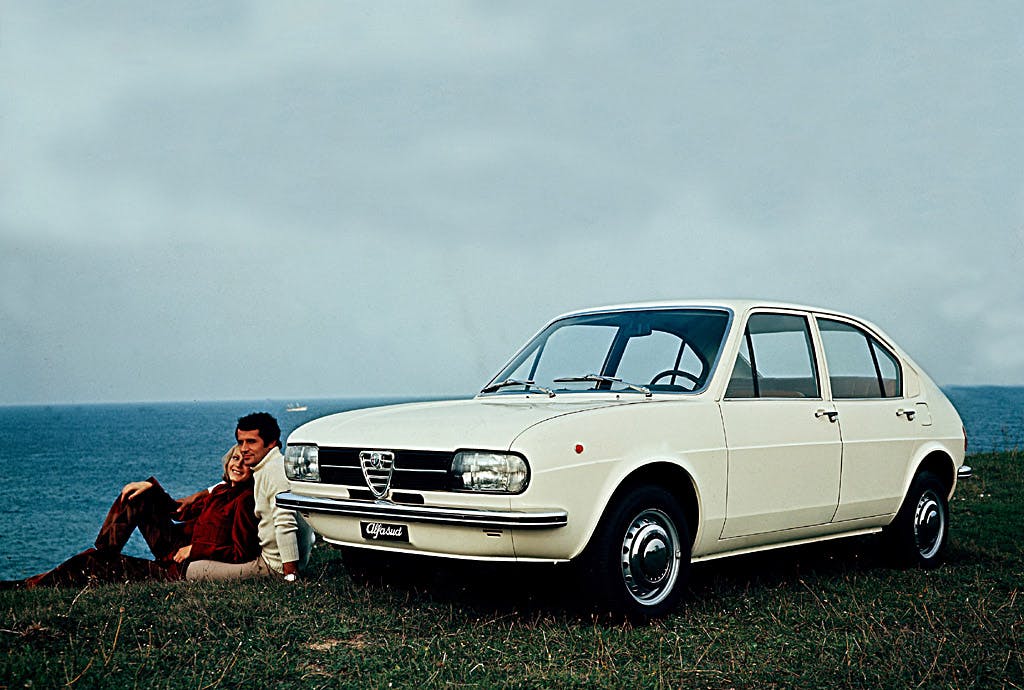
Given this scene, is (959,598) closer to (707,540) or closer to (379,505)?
(707,540)

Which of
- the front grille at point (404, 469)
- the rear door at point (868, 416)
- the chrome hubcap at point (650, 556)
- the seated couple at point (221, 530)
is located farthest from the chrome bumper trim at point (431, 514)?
the rear door at point (868, 416)

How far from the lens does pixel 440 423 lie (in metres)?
5.89

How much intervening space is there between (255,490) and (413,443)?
7.60 feet

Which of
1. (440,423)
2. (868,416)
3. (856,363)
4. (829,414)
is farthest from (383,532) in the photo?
(856,363)

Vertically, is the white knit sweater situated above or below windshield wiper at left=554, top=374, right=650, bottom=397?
below

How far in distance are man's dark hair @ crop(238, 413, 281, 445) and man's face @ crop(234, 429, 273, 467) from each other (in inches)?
1.0

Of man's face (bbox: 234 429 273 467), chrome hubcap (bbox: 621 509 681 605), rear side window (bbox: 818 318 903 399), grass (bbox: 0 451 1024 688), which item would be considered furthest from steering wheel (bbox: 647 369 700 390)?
man's face (bbox: 234 429 273 467)

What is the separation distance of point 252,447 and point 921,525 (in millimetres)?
4937

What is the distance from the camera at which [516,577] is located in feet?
24.1

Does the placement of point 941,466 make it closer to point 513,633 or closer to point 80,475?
point 513,633

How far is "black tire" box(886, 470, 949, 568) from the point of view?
7.93 m

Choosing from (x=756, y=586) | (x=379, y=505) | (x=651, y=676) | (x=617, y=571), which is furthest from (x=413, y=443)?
(x=756, y=586)

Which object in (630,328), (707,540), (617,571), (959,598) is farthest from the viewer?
(630,328)

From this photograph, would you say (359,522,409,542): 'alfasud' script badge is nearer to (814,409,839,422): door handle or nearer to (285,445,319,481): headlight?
(285,445,319,481): headlight
